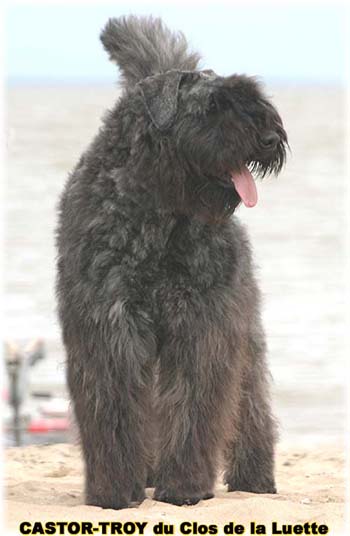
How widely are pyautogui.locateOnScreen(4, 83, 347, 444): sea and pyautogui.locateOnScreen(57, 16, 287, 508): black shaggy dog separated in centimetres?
47

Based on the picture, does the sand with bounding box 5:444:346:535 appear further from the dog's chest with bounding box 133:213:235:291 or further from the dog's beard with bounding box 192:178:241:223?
the dog's beard with bounding box 192:178:241:223

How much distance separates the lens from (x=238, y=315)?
648cm

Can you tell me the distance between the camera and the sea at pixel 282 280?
1223 cm

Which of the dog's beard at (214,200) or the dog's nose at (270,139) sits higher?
the dog's nose at (270,139)

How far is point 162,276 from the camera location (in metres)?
6.30

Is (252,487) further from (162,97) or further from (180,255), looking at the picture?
(162,97)

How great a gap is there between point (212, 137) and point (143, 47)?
90 cm

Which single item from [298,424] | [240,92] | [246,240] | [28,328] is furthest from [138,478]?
[28,328]

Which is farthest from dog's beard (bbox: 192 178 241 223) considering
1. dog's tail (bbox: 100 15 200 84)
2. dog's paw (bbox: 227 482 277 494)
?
dog's paw (bbox: 227 482 277 494)

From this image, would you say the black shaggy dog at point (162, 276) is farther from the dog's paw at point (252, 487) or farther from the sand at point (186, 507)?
the dog's paw at point (252, 487)

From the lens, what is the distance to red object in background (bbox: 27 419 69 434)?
11.0 metres

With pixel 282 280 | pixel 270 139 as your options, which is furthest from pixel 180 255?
pixel 282 280

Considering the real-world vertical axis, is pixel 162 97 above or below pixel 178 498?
above

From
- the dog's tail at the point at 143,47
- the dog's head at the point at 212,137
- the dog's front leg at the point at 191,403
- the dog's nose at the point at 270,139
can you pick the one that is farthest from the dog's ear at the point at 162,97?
the dog's front leg at the point at 191,403
